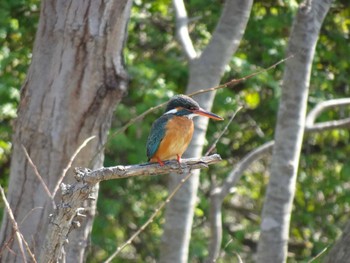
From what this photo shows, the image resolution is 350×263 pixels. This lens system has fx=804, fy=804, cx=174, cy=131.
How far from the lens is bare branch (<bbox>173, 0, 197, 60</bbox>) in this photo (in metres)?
5.73

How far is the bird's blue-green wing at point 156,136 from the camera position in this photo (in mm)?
4004

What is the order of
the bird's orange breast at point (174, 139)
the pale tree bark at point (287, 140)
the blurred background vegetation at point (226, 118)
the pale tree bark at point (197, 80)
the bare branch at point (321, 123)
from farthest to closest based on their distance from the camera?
the blurred background vegetation at point (226, 118) < the bare branch at point (321, 123) < the pale tree bark at point (197, 80) < the pale tree bark at point (287, 140) < the bird's orange breast at point (174, 139)

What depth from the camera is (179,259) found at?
5895 millimetres

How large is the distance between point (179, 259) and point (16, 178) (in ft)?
6.12

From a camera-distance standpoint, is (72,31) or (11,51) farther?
(11,51)

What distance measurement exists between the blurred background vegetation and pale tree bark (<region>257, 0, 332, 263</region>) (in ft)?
5.33

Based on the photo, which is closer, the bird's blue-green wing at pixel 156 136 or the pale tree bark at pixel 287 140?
the bird's blue-green wing at pixel 156 136

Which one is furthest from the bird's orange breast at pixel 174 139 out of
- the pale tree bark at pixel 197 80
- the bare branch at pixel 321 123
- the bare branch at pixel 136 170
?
the bare branch at pixel 321 123

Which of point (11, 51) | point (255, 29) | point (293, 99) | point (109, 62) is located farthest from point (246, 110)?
point (109, 62)

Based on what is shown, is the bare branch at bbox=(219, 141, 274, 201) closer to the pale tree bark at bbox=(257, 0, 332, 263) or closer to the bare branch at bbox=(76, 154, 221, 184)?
the pale tree bark at bbox=(257, 0, 332, 263)

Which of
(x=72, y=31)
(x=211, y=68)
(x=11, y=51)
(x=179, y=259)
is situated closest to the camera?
Result: (x=72, y=31)

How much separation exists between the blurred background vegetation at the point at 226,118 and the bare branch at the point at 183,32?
471mm

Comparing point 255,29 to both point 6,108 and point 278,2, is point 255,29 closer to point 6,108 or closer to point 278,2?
point 278,2

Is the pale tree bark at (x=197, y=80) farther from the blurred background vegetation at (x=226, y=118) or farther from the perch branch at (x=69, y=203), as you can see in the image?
the perch branch at (x=69, y=203)
